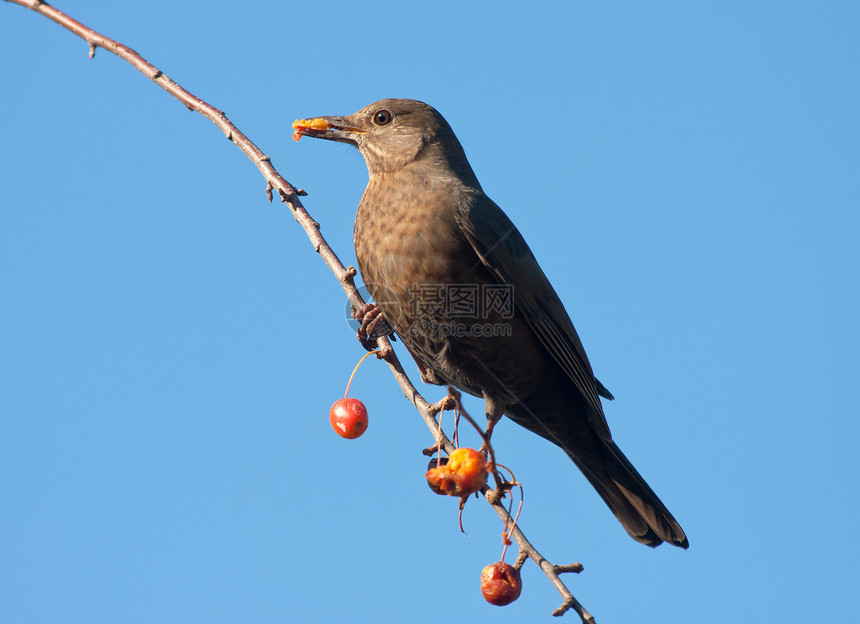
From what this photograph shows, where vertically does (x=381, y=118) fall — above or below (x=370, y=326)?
above

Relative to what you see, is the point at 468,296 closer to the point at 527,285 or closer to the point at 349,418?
the point at 527,285

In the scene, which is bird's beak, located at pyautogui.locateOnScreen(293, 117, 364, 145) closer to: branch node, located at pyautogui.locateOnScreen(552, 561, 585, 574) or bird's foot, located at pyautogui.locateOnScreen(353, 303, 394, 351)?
bird's foot, located at pyautogui.locateOnScreen(353, 303, 394, 351)

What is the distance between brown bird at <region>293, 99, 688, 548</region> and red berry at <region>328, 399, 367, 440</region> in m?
0.83

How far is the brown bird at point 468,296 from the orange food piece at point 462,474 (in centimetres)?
137

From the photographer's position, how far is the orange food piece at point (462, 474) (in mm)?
3166

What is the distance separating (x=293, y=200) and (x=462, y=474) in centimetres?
144

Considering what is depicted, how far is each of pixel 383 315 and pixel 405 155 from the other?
1104mm

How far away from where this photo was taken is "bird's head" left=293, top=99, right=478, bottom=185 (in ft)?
16.7

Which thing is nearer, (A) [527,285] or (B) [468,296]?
(B) [468,296]

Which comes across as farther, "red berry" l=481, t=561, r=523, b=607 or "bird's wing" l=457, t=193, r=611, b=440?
"bird's wing" l=457, t=193, r=611, b=440

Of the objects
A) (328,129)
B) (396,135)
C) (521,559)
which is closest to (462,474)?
(521,559)

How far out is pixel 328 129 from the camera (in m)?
5.20

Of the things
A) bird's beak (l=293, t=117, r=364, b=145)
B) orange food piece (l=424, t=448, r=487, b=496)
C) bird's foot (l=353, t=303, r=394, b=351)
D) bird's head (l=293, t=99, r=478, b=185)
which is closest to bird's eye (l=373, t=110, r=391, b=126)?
bird's head (l=293, t=99, r=478, b=185)

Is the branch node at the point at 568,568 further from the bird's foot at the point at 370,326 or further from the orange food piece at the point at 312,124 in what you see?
the orange food piece at the point at 312,124
